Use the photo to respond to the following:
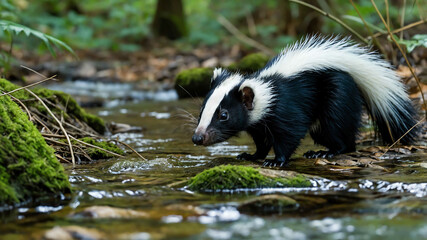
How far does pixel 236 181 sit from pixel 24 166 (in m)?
1.50

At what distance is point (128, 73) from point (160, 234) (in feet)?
45.6

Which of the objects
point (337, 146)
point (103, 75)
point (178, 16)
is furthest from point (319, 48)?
point (178, 16)

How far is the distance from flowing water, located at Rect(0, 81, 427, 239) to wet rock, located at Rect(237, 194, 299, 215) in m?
0.05

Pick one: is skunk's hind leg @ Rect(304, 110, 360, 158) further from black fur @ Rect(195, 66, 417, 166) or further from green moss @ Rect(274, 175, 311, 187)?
green moss @ Rect(274, 175, 311, 187)

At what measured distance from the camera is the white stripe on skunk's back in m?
5.57

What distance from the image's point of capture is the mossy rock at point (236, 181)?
3879mm

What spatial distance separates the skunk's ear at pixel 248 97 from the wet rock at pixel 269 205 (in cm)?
200

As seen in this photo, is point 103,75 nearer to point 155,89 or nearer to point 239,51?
point 155,89

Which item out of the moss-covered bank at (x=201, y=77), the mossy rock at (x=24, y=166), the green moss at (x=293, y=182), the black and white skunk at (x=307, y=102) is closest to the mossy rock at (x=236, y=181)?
the green moss at (x=293, y=182)

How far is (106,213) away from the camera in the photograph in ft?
10.2

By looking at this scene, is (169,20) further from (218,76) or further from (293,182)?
(293,182)

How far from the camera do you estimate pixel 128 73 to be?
16.3 meters

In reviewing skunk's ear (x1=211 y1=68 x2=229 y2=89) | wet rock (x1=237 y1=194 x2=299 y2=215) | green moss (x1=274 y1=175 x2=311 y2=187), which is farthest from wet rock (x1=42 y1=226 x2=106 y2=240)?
skunk's ear (x1=211 y1=68 x2=229 y2=89)

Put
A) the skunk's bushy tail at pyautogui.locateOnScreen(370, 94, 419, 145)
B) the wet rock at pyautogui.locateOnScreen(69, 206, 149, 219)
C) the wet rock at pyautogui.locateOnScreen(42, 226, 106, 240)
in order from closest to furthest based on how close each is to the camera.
A: the wet rock at pyautogui.locateOnScreen(42, 226, 106, 240)
the wet rock at pyautogui.locateOnScreen(69, 206, 149, 219)
the skunk's bushy tail at pyautogui.locateOnScreen(370, 94, 419, 145)
